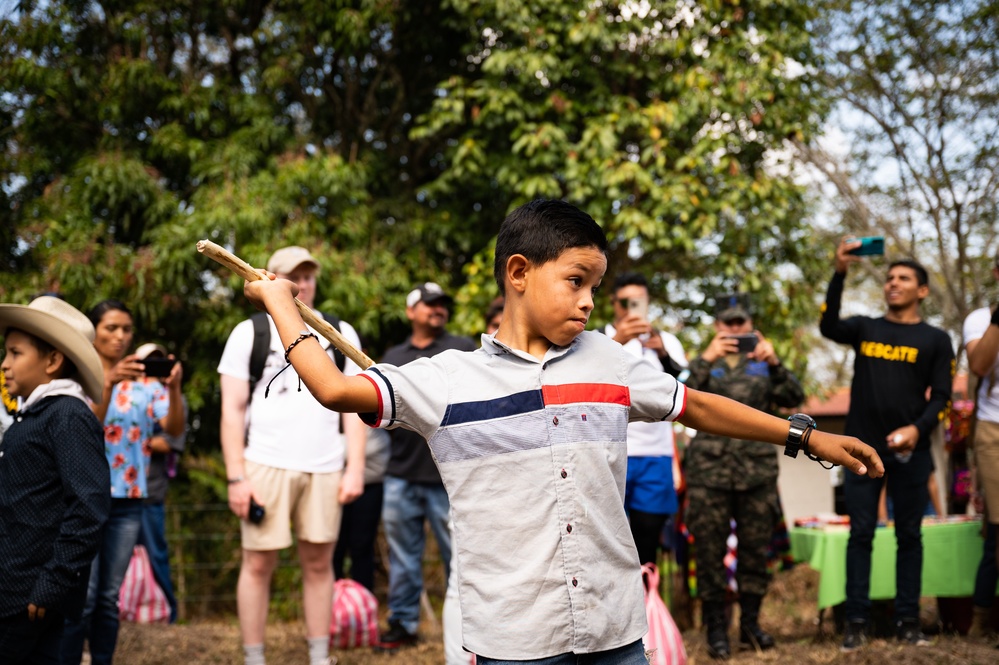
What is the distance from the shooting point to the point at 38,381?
3582 mm

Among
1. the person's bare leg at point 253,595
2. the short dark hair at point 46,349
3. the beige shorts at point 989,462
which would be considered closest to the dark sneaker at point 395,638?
the person's bare leg at point 253,595

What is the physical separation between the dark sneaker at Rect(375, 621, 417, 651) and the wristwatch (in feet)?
14.5

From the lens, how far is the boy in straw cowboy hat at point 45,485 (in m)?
3.27

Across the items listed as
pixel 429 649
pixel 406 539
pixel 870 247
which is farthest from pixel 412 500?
pixel 870 247

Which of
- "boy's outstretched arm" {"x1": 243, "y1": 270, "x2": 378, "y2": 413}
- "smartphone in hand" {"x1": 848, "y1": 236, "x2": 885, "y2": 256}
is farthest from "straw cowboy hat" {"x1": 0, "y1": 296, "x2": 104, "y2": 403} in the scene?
"smartphone in hand" {"x1": 848, "y1": 236, "x2": 885, "y2": 256}

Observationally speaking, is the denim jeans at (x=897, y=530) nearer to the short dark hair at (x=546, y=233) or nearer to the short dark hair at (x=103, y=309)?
the short dark hair at (x=546, y=233)

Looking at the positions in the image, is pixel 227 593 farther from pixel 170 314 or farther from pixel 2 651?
pixel 2 651

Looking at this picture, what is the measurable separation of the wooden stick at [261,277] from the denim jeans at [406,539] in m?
3.79

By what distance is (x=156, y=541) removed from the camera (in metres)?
6.87

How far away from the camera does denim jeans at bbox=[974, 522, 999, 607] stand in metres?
6.12

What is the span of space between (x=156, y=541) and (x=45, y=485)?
370 cm

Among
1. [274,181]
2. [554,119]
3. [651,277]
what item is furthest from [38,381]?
[651,277]

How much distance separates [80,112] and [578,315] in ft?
32.3

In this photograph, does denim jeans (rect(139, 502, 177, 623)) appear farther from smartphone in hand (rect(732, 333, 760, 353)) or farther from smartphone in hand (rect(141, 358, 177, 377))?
smartphone in hand (rect(732, 333, 760, 353))
